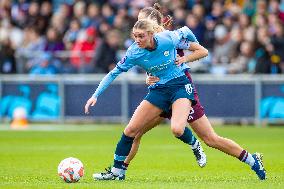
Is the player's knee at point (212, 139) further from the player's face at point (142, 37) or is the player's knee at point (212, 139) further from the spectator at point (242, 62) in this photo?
the spectator at point (242, 62)

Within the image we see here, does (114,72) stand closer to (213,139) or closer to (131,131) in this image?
(131,131)

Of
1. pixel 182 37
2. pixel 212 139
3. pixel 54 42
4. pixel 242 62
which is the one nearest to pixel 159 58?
pixel 182 37

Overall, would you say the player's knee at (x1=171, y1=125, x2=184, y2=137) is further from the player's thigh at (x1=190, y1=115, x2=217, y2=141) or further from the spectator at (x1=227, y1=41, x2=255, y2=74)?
the spectator at (x1=227, y1=41, x2=255, y2=74)

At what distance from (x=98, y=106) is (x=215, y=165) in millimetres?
10643

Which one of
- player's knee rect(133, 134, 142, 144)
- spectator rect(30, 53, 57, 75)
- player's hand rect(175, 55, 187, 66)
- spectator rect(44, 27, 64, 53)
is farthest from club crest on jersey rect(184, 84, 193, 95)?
spectator rect(44, 27, 64, 53)

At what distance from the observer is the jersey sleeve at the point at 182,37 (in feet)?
40.9

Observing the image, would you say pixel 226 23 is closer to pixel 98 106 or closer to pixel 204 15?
pixel 204 15

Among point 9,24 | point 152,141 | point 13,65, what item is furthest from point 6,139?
point 9,24

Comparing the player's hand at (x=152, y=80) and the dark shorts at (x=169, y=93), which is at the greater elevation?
the player's hand at (x=152, y=80)

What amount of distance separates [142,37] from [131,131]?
48.0 inches

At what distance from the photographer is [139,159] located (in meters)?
16.9

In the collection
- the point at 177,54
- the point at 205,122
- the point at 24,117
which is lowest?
the point at 24,117

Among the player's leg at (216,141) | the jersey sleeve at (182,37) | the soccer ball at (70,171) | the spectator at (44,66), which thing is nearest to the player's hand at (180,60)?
the jersey sleeve at (182,37)

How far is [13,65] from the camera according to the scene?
1117 inches
